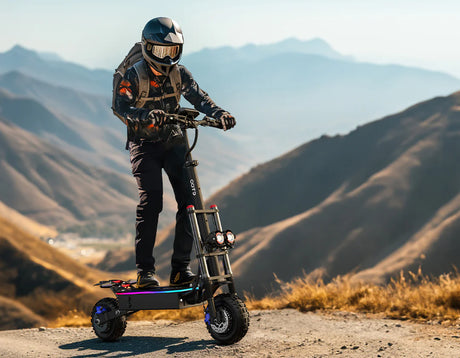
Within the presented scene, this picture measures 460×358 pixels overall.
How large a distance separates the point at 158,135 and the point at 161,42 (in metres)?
0.90

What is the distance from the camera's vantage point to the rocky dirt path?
536 cm

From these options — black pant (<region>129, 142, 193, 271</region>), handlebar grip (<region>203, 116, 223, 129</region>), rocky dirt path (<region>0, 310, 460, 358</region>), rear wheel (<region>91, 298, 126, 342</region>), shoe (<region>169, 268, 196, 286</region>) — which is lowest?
rocky dirt path (<region>0, 310, 460, 358</region>)

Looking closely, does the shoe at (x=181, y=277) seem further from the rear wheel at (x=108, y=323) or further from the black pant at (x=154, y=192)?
the rear wheel at (x=108, y=323)

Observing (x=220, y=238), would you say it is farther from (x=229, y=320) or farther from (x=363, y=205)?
(x=363, y=205)

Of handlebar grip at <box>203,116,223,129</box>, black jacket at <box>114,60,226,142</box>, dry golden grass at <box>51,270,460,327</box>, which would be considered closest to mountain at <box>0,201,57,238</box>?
dry golden grass at <box>51,270,460,327</box>

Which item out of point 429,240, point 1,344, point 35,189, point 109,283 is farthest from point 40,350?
point 35,189

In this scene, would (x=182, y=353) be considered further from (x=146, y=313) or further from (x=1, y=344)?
(x=146, y=313)

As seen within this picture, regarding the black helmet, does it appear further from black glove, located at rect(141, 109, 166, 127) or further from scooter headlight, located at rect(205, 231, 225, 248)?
scooter headlight, located at rect(205, 231, 225, 248)

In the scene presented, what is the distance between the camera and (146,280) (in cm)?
607

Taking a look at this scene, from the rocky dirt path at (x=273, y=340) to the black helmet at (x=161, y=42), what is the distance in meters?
2.75

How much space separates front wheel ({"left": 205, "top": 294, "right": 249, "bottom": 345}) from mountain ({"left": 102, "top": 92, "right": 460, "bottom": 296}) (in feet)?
144

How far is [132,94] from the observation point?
5.92 m

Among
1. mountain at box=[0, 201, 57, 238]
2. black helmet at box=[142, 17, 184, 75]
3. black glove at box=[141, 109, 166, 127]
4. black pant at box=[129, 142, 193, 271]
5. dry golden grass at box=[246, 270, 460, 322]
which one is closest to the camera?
black glove at box=[141, 109, 166, 127]

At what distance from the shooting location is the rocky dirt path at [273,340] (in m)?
5.36
